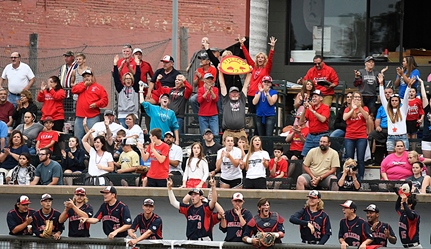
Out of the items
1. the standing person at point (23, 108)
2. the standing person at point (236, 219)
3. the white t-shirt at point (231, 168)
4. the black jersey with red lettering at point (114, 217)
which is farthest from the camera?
the standing person at point (23, 108)

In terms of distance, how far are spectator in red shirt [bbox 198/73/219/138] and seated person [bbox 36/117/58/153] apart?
2877 mm

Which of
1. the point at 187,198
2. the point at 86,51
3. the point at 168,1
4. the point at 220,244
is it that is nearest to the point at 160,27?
the point at 168,1

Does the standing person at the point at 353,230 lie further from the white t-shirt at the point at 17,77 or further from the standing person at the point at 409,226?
Answer: the white t-shirt at the point at 17,77

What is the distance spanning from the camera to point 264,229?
15.3 m

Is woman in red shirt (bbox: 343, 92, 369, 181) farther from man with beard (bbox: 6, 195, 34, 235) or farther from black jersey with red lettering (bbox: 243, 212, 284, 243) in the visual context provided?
man with beard (bbox: 6, 195, 34, 235)

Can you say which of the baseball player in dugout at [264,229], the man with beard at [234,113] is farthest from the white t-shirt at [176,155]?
the baseball player in dugout at [264,229]

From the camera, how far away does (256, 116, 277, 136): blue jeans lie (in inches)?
804

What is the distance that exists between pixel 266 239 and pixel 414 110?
6229 mm

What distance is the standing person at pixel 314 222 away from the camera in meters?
15.6

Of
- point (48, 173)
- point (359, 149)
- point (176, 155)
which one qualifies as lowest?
point (48, 173)

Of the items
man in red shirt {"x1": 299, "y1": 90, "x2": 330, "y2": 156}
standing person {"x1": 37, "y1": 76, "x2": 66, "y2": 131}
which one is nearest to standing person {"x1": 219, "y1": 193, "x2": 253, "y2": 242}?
man in red shirt {"x1": 299, "y1": 90, "x2": 330, "y2": 156}

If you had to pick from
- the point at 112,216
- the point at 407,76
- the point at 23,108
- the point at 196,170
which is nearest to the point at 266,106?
the point at 407,76

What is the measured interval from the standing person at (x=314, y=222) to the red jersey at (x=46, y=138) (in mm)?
6040

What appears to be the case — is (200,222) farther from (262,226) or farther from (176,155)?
(176,155)
